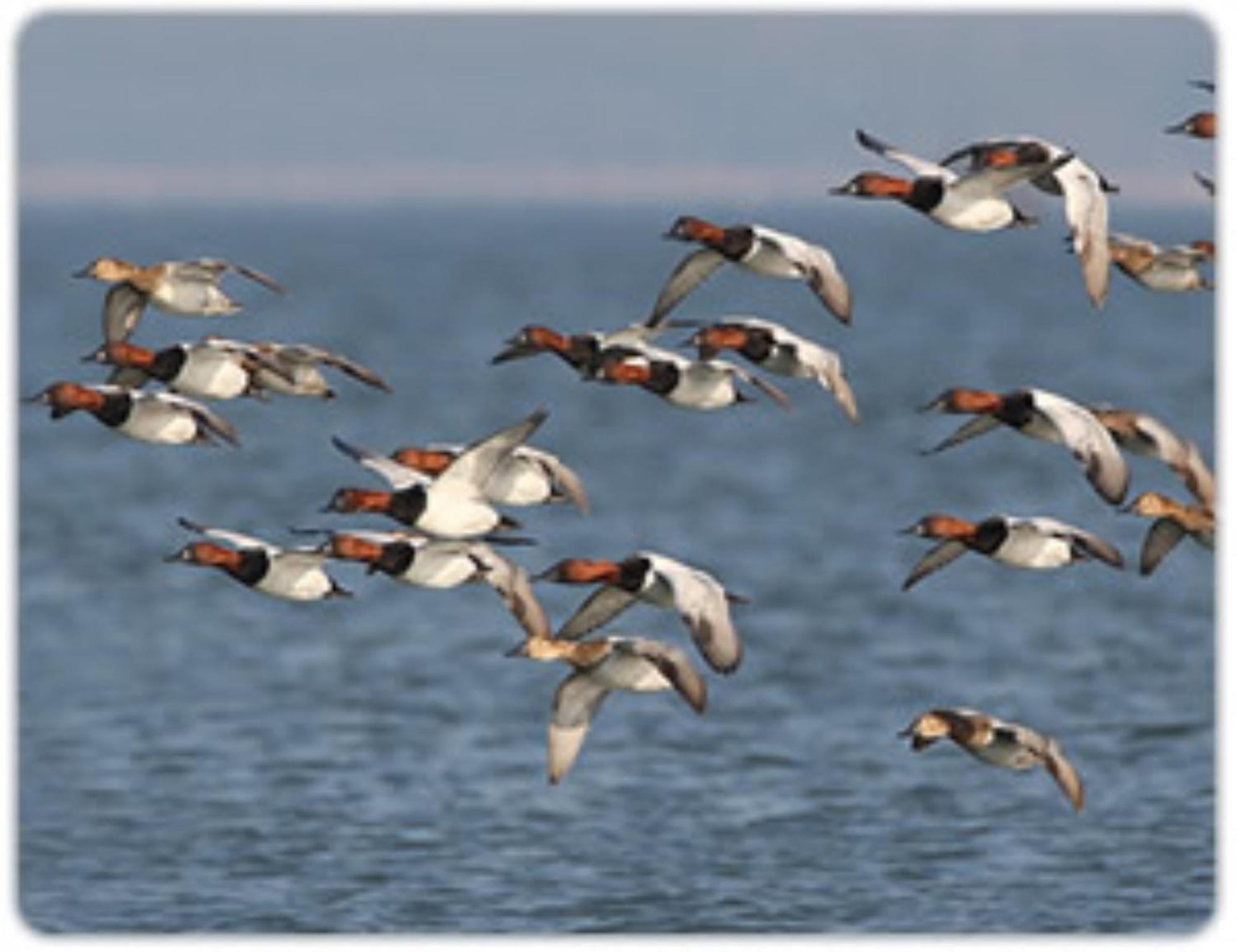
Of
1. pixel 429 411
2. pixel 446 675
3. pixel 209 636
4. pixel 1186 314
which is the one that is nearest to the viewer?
pixel 446 675

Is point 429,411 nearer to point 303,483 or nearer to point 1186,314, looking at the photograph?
point 303,483

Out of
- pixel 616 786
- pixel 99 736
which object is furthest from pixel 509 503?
pixel 99 736

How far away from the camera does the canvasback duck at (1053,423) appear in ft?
48.3

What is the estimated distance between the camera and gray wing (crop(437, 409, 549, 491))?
48.4 ft

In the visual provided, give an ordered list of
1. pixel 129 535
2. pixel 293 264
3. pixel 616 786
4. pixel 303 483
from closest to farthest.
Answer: pixel 616 786
pixel 129 535
pixel 303 483
pixel 293 264

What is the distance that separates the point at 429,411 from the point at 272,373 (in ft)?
214

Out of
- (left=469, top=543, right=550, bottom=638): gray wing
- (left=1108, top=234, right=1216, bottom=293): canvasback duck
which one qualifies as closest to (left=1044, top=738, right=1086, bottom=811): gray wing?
(left=469, top=543, right=550, bottom=638): gray wing

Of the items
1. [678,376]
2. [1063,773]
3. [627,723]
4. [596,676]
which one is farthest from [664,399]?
[627,723]

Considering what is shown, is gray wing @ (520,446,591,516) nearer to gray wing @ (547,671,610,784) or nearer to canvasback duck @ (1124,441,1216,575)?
gray wing @ (547,671,610,784)

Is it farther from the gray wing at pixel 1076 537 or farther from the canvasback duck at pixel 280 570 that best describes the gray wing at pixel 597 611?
the gray wing at pixel 1076 537

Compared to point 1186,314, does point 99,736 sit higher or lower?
higher

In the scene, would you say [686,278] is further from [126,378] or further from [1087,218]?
[126,378]

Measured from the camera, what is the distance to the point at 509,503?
15328 millimetres

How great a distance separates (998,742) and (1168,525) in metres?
1.59
